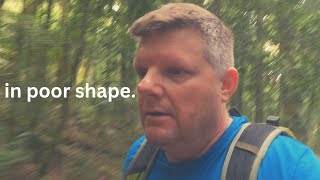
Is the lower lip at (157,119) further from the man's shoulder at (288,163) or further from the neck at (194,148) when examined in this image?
the man's shoulder at (288,163)

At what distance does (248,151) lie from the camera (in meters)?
1.68

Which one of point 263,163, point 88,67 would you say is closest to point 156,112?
point 263,163

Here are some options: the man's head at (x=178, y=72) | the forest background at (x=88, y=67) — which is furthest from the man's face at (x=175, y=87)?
the forest background at (x=88, y=67)

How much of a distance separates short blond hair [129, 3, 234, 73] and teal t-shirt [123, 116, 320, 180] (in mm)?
315

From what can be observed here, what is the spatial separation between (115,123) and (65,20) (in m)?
1.17

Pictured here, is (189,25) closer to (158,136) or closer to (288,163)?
(158,136)

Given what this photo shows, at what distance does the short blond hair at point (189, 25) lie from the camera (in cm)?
171

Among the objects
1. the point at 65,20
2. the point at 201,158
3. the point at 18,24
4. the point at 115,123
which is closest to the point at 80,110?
the point at 115,123

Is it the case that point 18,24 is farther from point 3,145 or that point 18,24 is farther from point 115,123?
point 115,123

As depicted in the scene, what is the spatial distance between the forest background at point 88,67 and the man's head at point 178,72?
1351 mm

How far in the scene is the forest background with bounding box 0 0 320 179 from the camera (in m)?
3.29

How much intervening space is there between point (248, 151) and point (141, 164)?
538 millimetres

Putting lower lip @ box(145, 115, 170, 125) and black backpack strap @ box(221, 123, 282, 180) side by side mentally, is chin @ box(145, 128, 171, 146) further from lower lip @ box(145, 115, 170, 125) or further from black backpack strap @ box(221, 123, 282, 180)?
black backpack strap @ box(221, 123, 282, 180)

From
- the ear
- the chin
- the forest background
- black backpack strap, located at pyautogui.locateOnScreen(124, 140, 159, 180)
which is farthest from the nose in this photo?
the forest background
